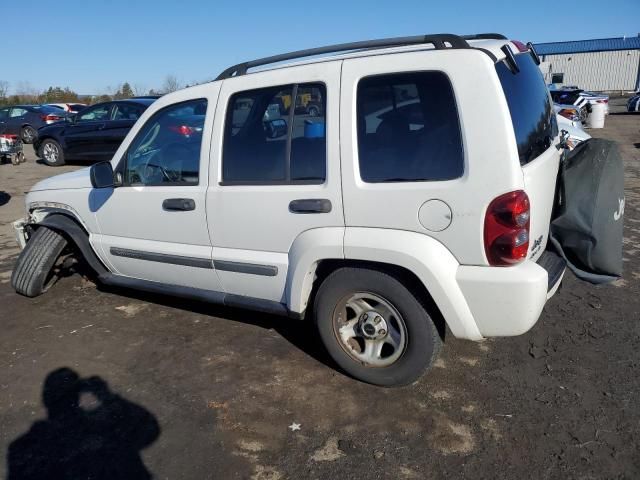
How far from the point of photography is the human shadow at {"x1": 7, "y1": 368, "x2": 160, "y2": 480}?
2.64 meters

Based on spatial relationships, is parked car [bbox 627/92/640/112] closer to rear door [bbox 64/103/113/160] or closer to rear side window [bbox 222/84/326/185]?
rear door [bbox 64/103/113/160]

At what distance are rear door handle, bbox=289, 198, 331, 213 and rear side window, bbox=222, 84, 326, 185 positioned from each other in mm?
121

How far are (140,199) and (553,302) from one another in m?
3.45

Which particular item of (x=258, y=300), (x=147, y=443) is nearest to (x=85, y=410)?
(x=147, y=443)

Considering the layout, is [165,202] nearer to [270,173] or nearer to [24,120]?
[270,173]

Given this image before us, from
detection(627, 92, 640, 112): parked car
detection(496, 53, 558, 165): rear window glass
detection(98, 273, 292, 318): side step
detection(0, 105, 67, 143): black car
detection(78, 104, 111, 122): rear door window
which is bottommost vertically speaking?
detection(627, 92, 640, 112): parked car

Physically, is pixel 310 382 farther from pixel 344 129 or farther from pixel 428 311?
pixel 344 129

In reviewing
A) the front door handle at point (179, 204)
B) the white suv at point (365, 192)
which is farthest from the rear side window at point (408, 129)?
the front door handle at point (179, 204)

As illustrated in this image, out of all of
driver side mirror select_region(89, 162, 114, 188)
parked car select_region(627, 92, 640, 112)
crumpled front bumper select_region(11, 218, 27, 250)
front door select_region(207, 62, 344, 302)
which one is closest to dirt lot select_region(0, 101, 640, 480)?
front door select_region(207, 62, 344, 302)

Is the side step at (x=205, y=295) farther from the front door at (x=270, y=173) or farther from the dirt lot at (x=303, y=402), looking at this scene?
the dirt lot at (x=303, y=402)

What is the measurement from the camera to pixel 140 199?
12.8 ft

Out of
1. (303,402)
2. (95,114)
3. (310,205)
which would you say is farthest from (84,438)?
(95,114)

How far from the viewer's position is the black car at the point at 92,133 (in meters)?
11.8

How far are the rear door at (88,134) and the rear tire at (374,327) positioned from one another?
10685 mm
